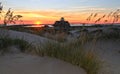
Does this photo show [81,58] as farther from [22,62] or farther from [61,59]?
[22,62]

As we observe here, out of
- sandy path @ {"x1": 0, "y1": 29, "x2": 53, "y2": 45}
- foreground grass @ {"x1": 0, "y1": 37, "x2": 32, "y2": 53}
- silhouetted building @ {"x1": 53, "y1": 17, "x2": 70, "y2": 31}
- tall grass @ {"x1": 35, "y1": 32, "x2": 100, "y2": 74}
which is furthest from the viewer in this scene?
silhouetted building @ {"x1": 53, "y1": 17, "x2": 70, "y2": 31}

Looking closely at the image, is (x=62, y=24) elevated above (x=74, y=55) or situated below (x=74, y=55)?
below

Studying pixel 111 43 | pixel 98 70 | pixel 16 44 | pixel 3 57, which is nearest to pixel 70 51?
pixel 98 70

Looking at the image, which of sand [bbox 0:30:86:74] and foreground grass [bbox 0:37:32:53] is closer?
sand [bbox 0:30:86:74]

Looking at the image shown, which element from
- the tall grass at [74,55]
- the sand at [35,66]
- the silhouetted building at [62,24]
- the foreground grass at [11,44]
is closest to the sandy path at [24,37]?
the foreground grass at [11,44]

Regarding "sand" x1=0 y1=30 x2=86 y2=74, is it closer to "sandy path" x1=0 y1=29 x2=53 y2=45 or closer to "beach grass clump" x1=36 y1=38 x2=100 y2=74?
"beach grass clump" x1=36 y1=38 x2=100 y2=74

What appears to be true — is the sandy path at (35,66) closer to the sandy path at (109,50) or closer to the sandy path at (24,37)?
the sandy path at (24,37)

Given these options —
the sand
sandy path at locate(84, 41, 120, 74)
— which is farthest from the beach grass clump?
sandy path at locate(84, 41, 120, 74)

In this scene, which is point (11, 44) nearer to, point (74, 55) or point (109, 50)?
point (74, 55)

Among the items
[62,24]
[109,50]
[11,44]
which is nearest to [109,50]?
[109,50]

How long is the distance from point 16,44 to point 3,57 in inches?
75.7

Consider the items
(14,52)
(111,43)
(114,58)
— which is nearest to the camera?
(14,52)

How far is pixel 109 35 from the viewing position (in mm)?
14125

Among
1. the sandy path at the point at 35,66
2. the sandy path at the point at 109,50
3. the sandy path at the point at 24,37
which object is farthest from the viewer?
the sandy path at the point at 109,50
